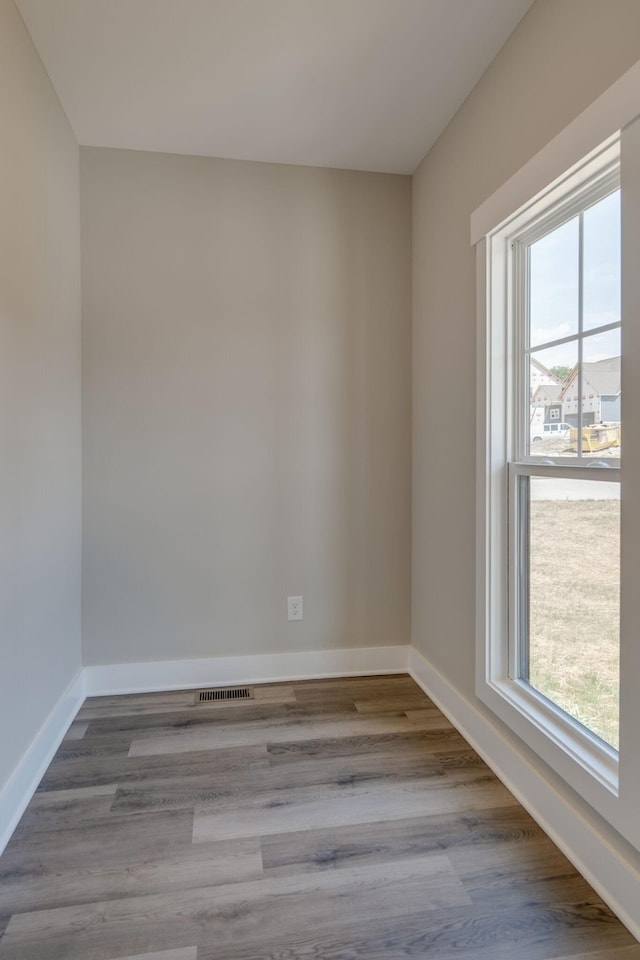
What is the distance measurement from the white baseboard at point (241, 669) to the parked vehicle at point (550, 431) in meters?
1.40

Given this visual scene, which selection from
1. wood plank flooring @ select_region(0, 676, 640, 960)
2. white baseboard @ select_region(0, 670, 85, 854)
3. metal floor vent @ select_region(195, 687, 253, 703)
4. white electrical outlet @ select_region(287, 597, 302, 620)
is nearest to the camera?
wood plank flooring @ select_region(0, 676, 640, 960)

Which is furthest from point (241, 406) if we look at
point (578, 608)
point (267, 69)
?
point (578, 608)

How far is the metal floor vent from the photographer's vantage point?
2354 mm

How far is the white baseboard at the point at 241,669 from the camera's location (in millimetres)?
2398

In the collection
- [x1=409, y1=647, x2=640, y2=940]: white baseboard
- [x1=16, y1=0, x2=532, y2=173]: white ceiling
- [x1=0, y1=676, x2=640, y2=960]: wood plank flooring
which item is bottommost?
[x1=0, y1=676, x2=640, y2=960]: wood plank flooring

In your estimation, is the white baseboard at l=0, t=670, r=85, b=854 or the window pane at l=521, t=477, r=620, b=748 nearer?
the window pane at l=521, t=477, r=620, b=748

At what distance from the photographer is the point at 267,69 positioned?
1864mm

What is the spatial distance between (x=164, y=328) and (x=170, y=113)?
2.80 ft

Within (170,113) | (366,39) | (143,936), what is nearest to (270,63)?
(366,39)

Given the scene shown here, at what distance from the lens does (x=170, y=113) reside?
6.88 ft

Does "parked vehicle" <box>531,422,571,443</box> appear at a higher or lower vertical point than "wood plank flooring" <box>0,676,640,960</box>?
higher

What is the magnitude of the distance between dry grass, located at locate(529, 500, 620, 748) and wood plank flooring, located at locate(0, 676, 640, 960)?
414 mm

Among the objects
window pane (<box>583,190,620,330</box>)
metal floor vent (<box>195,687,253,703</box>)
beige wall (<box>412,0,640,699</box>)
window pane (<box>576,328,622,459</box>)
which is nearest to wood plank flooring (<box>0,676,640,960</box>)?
metal floor vent (<box>195,687,253,703</box>)

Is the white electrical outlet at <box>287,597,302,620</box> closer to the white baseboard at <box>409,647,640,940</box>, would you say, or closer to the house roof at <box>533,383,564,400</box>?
the white baseboard at <box>409,647,640,940</box>
